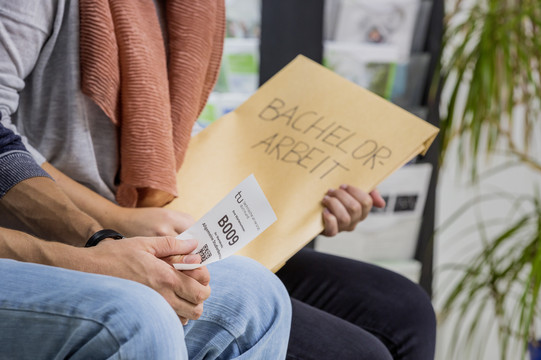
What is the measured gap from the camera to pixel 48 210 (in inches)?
26.3

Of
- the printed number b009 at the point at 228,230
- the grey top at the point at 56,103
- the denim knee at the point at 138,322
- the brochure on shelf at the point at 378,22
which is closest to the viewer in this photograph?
the denim knee at the point at 138,322

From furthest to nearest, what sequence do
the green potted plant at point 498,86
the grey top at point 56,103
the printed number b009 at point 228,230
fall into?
1. the green potted plant at point 498,86
2. the grey top at point 56,103
3. the printed number b009 at point 228,230

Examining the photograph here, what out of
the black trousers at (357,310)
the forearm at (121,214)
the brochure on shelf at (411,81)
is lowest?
the black trousers at (357,310)

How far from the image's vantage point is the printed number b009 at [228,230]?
58cm

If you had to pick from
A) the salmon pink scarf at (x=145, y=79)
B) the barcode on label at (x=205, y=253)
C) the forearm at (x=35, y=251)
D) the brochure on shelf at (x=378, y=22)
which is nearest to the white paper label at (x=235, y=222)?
the barcode on label at (x=205, y=253)

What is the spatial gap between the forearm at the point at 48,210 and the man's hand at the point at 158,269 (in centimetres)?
9

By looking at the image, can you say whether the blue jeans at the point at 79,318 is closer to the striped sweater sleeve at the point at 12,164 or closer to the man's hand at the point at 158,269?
the man's hand at the point at 158,269

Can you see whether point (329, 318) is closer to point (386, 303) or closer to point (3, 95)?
point (386, 303)

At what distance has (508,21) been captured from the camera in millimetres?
1466

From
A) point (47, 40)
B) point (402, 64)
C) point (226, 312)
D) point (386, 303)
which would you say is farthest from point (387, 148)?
point (402, 64)

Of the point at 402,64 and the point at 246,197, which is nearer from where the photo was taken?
the point at 246,197

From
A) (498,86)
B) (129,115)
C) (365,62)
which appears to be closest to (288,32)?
(365,62)

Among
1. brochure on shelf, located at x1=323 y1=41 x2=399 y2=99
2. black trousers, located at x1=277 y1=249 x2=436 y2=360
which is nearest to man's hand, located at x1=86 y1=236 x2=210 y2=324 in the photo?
black trousers, located at x1=277 y1=249 x2=436 y2=360

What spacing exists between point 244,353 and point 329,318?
0.26 meters
